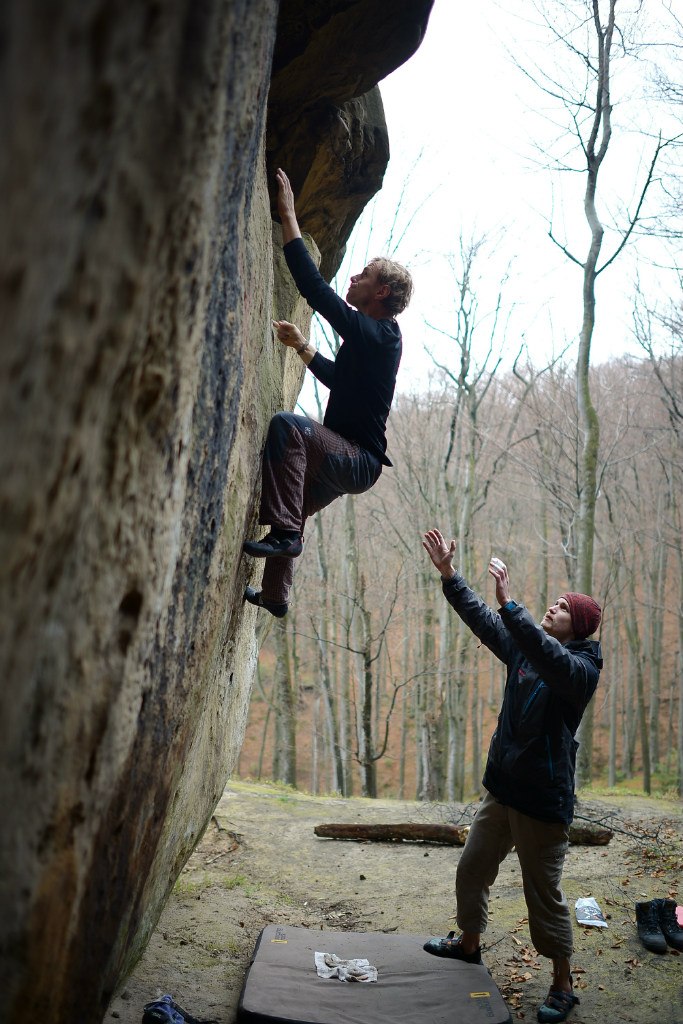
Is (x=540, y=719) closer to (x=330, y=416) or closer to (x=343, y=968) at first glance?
(x=343, y=968)

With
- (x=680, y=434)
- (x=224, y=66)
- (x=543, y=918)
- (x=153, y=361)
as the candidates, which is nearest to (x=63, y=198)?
(x=153, y=361)

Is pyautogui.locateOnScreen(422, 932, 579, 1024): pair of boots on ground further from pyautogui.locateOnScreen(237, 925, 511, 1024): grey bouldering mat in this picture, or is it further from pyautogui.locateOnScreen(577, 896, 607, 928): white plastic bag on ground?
pyautogui.locateOnScreen(577, 896, 607, 928): white plastic bag on ground

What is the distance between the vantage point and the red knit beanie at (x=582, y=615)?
440cm

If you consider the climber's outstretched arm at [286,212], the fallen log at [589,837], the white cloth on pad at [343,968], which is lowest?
the white cloth on pad at [343,968]

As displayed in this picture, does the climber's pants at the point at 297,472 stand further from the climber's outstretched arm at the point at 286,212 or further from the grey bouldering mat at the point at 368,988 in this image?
the grey bouldering mat at the point at 368,988

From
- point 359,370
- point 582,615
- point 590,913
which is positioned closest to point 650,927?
point 590,913

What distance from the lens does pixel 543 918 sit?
4254 millimetres

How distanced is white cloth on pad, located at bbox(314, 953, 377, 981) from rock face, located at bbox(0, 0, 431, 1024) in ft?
4.31

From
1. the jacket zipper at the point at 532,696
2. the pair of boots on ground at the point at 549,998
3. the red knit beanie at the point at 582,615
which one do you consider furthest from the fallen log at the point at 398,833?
the red knit beanie at the point at 582,615

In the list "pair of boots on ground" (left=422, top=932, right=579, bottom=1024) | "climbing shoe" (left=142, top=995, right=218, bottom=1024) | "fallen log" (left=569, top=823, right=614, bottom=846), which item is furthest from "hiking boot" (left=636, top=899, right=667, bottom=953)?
"climbing shoe" (left=142, top=995, right=218, bottom=1024)

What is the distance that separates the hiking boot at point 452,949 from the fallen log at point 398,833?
2.87 meters

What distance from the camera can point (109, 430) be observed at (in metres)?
2.20

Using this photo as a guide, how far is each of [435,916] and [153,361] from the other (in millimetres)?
5290

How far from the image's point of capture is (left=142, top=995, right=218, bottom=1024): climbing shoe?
387cm
